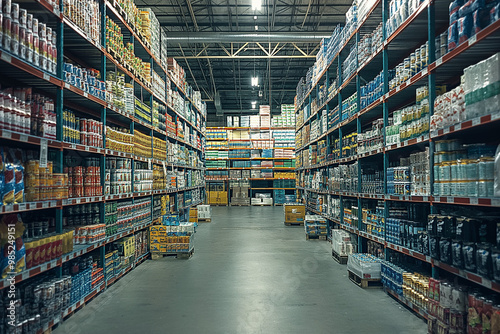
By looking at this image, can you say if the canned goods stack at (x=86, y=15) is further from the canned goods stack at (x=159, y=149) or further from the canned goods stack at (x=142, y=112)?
the canned goods stack at (x=159, y=149)

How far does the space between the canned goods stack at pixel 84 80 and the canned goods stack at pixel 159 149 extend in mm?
2707

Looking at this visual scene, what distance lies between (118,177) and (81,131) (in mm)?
1154

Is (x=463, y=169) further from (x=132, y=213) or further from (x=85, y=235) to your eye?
(x=132, y=213)

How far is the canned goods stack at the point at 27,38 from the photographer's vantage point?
307cm

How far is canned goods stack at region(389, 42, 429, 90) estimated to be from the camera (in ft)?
13.3

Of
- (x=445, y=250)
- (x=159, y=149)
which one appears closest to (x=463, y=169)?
(x=445, y=250)

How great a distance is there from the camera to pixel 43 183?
11.7ft

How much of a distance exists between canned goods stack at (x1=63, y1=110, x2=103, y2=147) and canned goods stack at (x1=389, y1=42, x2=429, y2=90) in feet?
13.5

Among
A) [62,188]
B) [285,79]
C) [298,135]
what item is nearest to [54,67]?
[62,188]

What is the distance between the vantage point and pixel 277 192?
2009cm

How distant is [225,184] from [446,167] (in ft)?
57.0

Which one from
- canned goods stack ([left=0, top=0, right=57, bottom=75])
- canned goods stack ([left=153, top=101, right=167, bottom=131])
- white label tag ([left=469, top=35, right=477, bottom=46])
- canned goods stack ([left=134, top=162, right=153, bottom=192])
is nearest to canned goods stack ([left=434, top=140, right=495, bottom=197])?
white label tag ([left=469, top=35, right=477, bottom=46])

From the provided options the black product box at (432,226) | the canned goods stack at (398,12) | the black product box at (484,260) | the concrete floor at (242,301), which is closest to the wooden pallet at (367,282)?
the concrete floor at (242,301)

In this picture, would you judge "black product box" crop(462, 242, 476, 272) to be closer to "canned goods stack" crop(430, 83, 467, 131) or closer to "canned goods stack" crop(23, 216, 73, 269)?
"canned goods stack" crop(430, 83, 467, 131)
